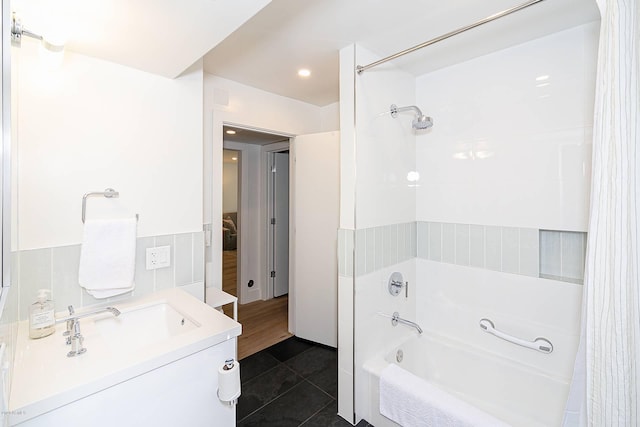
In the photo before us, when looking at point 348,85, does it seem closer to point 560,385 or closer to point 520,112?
point 520,112

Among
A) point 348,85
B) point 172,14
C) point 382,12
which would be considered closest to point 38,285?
point 172,14

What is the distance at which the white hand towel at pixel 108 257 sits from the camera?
1365 millimetres

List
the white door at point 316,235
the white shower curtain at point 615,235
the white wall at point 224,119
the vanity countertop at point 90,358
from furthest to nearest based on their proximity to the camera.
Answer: the white door at point 316,235 < the white wall at point 224,119 < the white shower curtain at point 615,235 < the vanity countertop at point 90,358

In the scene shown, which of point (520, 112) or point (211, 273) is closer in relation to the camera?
point (520, 112)

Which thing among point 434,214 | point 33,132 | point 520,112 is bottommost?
point 434,214

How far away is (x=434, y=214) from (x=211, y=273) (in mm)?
1801

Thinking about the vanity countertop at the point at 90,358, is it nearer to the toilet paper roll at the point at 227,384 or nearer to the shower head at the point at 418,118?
the toilet paper roll at the point at 227,384

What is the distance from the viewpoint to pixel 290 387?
2.10m

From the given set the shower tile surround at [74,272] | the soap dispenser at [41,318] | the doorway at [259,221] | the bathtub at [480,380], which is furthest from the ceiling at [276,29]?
the bathtub at [480,380]

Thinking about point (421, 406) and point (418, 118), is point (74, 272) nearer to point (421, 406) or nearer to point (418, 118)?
point (421, 406)

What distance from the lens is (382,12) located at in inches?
59.3

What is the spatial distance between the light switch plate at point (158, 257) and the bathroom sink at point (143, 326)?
0.76ft

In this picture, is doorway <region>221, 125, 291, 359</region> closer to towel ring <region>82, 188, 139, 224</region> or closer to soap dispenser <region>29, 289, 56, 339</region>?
towel ring <region>82, 188, 139, 224</region>

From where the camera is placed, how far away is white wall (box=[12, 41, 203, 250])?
1.25 metres
